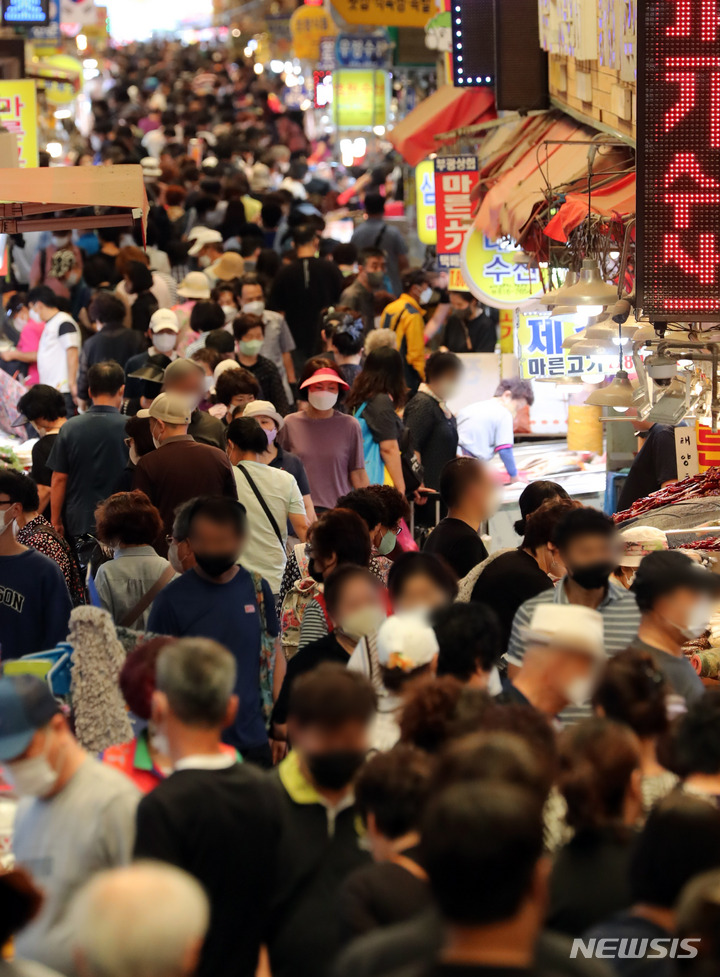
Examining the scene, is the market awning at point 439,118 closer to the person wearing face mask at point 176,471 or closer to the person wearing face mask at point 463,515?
the person wearing face mask at point 176,471

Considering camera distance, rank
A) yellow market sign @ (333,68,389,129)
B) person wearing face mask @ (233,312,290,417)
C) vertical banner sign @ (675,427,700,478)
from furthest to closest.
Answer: yellow market sign @ (333,68,389,129) < person wearing face mask @ (233,312,290,417) < vertical banner sign @ (675,427,700,478)

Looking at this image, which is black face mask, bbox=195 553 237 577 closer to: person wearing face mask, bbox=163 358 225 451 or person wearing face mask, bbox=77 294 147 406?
person wearing face mask, bbox=163 358 225 451

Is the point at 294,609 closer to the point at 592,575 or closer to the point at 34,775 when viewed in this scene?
the point at 592,575

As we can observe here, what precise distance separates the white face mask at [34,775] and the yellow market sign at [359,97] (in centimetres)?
2093

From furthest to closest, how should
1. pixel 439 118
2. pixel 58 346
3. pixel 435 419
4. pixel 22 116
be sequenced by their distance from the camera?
1. pixel 22 116
2. pixel 439 118
3. pixel 58 346
4. pixel 435 419

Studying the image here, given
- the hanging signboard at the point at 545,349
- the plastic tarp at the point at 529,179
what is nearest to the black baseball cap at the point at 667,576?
the hanging signboard at the point at 545,349

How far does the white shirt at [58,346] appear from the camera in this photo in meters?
11.3

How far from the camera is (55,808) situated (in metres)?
3.50

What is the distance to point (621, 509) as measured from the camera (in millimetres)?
9219

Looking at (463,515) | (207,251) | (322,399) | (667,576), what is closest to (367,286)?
(207,251)

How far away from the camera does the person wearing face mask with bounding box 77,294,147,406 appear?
1083 centimetres

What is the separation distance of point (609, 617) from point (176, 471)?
280 centimetres

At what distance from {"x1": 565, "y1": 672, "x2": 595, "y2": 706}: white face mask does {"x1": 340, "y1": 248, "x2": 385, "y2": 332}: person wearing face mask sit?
898 centimetres

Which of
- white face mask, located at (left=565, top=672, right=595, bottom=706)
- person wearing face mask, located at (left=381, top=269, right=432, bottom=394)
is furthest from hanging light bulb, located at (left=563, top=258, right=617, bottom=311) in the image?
person wearing face mask, located at (left=381, top=269, right=432, bottom=394)
